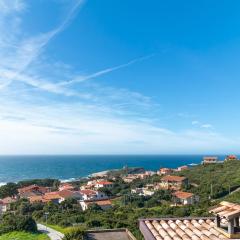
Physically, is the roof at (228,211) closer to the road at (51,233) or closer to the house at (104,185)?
the road at (51,233)

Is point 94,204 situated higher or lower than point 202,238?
lower

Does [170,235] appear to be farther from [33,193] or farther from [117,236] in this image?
[33,193]

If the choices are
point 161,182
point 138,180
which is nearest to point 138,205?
point 161,182

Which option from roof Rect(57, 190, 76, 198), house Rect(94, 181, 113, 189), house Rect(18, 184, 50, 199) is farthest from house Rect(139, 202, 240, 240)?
house Rect(94, 181, 113, 189)

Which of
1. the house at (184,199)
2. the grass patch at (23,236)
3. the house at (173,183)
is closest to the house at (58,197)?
the house at (184,199)

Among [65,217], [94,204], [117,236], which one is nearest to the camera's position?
[117,236]

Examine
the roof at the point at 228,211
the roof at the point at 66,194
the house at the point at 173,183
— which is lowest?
the roof at the point at 66,194

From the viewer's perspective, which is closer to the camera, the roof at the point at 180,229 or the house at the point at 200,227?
the house at the point at 200,227
